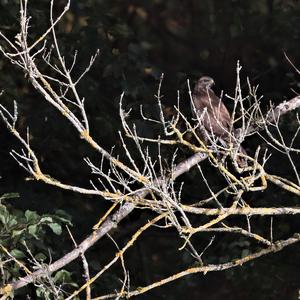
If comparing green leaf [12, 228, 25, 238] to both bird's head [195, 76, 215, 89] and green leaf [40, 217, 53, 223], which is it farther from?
bird's head [195, 76, 215, 89]

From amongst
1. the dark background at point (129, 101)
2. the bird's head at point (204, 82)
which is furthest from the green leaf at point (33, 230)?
the bird's head at point (204, 82)

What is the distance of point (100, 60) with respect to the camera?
10070 millimetres

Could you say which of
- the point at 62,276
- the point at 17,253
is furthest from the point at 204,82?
the point at 17,253

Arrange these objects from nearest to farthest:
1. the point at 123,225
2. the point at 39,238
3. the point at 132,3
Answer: the point at 39,238 → the point at 123,225 → the point at 132,3

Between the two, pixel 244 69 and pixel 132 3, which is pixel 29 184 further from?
pixel 132 3

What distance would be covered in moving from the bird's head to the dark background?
0.28ft

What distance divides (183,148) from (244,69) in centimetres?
188

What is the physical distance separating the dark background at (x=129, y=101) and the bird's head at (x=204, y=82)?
86 mm

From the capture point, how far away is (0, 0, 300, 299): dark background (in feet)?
31.4

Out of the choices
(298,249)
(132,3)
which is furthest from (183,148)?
(132,3)

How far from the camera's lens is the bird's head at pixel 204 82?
9.95 m

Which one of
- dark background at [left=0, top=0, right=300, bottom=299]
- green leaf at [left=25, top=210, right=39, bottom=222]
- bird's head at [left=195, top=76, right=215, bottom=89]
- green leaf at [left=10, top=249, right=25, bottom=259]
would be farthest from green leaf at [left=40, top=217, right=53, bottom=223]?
bird's head at [left=195, top=76, right=215, bottom=89]

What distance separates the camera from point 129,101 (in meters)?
9.69

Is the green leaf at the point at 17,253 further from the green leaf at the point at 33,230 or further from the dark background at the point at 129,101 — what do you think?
the dark background at the point at 129,101
